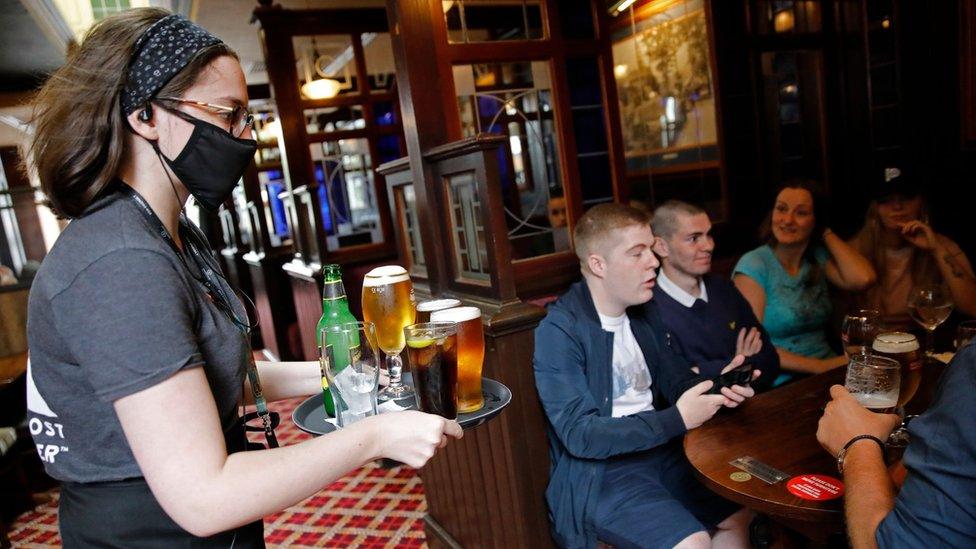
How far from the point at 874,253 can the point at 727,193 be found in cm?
183

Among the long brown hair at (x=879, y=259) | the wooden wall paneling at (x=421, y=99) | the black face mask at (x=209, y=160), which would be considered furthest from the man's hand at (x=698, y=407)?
the long brown hair at (x=879, y=259)

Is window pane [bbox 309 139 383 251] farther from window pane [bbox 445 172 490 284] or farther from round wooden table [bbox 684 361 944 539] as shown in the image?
round wooden table [bbox 684 361 944 539]

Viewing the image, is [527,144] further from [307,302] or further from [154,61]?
[307,302]

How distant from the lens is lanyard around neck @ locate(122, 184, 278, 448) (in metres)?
0.97

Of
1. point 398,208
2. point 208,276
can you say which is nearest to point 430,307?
point 208,276

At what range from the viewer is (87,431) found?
3.08 ft

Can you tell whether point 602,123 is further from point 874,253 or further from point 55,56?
point 55,56

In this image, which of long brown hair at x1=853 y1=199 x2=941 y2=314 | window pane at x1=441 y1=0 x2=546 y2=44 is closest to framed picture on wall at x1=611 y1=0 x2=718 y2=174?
window pane at x1=441 y1=0 x2=546 y2=44

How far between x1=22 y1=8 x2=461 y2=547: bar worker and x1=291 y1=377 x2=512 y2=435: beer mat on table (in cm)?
17

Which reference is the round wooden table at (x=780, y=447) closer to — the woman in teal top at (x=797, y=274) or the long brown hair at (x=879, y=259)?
the woman in teal top at (x=797, y=274)

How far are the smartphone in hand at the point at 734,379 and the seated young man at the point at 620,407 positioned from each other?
29 millimetres

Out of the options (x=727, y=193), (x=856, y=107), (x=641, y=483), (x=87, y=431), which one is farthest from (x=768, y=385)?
(x=856, y=107)

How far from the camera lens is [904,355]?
1.61m

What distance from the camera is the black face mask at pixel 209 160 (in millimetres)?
1001
